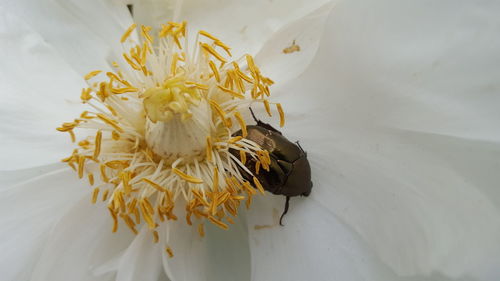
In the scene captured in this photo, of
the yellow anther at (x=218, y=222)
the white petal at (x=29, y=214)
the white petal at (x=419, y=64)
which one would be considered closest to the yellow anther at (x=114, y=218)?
the white petal at (x=29, y=214)

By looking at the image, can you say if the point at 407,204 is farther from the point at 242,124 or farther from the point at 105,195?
the point at 105,195

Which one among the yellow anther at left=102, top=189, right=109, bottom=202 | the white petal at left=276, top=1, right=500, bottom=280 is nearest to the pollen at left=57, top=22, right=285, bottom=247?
the yellow anther at left=102, top=189, right=109, bottom=202

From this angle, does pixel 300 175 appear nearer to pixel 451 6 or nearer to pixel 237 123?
pixel 237 123

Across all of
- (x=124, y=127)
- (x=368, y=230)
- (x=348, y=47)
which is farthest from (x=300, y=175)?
(x=124, y=127)

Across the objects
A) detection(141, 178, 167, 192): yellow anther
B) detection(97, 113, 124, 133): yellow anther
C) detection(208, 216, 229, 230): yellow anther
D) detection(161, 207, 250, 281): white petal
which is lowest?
detection(161, 207, 250, 281): white petal

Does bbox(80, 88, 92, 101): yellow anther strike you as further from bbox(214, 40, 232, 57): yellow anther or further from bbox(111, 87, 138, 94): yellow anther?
bbox(214, 40, 232, 57): yellow anther

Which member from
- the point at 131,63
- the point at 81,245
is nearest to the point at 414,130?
the point at 131,63

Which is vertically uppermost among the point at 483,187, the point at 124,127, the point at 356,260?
the point at 124,127
